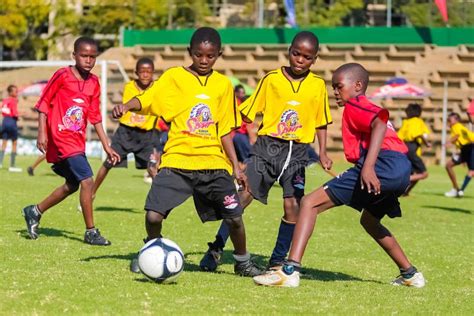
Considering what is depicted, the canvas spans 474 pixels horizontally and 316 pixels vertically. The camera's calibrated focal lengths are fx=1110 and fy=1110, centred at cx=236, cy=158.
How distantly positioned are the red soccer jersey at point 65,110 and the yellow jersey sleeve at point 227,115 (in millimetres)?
2699

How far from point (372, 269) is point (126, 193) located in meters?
9.08

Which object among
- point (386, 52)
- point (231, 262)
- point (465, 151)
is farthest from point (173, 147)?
point (386, 52)

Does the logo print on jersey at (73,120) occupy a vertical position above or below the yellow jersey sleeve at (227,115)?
below

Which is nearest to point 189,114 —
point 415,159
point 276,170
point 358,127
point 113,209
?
point 276,170

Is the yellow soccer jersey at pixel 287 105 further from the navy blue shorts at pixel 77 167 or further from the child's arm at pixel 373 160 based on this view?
the navy blue shorts at pixel 77 167

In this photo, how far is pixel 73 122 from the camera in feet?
37.0

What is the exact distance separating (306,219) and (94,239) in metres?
3.24

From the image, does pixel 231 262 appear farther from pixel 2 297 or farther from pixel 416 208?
pixel 416 208

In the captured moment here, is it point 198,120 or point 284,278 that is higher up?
point 198,120

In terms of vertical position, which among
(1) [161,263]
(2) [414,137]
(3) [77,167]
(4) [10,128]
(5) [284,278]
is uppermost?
(3) [77,167]

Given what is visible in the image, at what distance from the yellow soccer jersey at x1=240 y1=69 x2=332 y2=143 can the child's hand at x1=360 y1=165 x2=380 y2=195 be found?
1.44 m

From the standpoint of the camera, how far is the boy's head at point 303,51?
9.27 meters

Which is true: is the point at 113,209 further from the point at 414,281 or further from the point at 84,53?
the point at 414,281

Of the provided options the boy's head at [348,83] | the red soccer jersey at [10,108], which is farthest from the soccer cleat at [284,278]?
the red soccer jersey at [10,108]
